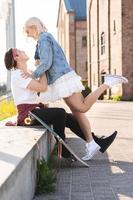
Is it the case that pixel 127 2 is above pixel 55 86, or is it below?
above

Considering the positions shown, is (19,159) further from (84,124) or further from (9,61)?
(9,61)

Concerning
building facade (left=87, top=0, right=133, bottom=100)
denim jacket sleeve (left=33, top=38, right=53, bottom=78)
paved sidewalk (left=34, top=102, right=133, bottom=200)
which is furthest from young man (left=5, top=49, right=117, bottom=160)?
building facade (left=87, top=0, right=133, bottom=100)

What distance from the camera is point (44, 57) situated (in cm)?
768

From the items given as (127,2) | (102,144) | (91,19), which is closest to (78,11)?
(91,19)

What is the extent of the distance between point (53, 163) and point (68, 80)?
124 centimetres

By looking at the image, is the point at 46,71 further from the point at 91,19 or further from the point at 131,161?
the point at 91,19

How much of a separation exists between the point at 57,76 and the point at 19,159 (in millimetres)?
3080

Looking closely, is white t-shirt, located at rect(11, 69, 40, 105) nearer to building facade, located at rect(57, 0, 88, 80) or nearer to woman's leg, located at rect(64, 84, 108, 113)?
woman's leg, located at rect(64, 84, 108, 113)

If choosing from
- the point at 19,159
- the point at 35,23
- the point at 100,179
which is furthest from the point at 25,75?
the point at 19,159

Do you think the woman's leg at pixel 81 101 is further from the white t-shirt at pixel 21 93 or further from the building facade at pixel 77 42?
the building facade at pixel 77 42

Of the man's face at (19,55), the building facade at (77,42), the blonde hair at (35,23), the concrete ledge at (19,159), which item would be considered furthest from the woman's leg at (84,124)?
the building facade at (77,42)

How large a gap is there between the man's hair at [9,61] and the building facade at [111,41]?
2902 cm

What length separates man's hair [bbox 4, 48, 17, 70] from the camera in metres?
8.02

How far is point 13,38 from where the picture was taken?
110 feet
